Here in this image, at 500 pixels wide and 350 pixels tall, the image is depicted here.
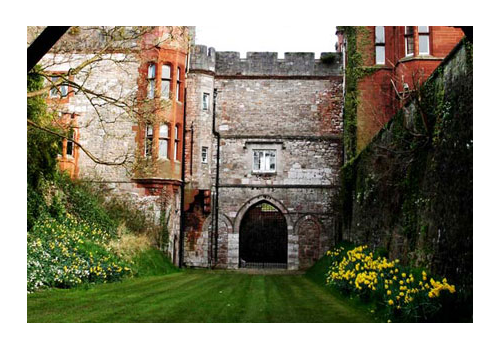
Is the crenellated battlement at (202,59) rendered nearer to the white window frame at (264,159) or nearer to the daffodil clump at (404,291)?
the white window frame at (264,159)

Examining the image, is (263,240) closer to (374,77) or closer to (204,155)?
(204,155)

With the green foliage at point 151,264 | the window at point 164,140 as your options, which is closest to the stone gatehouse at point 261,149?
the window at point 164,140

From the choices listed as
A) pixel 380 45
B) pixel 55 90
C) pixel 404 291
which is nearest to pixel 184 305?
pixel 404 291

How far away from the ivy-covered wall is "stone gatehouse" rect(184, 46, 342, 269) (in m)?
6.91

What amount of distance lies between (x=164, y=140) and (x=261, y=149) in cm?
410

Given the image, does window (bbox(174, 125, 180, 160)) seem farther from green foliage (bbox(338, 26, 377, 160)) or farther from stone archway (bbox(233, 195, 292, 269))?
green foliage (bbox(338, 26, 377, 160))

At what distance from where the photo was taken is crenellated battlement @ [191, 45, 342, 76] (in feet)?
64.1

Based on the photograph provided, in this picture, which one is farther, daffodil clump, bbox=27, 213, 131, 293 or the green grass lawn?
daffodil clump, bbox=27, 213, 131, 293

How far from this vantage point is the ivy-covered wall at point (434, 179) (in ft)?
20.9

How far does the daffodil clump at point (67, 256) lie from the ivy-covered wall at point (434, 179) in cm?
610

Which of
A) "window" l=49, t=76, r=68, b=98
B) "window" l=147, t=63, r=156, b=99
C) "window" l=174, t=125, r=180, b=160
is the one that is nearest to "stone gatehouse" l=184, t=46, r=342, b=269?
"window" l=174, t=125, r=180, b=160

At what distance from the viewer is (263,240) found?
2155cm
